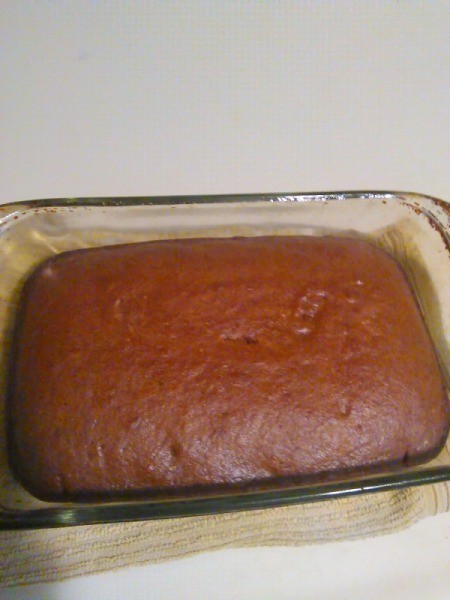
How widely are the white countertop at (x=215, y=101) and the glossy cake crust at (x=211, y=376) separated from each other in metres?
0.53

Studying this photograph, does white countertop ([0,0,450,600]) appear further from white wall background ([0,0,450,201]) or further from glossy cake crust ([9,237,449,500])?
glossy cake crust ([9,237,449,500])

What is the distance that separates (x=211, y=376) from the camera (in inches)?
40.7

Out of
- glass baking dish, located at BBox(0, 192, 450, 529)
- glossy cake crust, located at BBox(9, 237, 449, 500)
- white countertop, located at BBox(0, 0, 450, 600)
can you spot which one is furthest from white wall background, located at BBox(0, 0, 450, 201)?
glossy cake crust, located at BBox(9, 237, 449, 500)

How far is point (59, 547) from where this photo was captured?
1.10 metres

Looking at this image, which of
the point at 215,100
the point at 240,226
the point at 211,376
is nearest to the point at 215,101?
the point at 215,100

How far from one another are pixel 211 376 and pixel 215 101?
3.45ft

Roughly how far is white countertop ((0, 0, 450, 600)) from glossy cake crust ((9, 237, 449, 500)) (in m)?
0.53

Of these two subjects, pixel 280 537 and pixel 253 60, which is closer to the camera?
pixel 280 537

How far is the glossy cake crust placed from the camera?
1.00 m

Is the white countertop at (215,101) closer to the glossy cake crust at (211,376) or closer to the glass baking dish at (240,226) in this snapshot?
the glass baking dish at (240,226)

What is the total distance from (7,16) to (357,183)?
4.31ft

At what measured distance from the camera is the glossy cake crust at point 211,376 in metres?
1.00

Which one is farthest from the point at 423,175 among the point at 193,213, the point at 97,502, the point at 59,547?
the point at 59,547

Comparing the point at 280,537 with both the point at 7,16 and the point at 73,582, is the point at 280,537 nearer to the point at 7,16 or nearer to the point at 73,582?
the point at 73,582
